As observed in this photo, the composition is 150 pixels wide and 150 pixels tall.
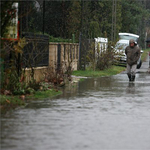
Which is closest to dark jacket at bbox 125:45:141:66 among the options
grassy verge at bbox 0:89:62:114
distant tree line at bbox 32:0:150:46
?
distant tree line at bbox 32:0:150:46

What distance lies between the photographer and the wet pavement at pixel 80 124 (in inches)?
331

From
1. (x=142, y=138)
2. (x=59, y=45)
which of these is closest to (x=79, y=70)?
(x=59, y=45)

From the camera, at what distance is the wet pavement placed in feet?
27.6

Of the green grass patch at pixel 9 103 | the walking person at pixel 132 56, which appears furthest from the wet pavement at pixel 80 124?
the walking person at pixel 132 56

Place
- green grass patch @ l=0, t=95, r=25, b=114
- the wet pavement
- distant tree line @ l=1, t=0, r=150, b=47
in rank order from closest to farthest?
the wet pavement
green grass patch @ l=0, t=95, r=25, b=114
distant tree line @ l=1, t=0, r=150, b=47

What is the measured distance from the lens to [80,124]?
34.0ft

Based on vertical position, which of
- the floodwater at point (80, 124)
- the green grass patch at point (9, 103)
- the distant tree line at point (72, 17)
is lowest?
the floodwater at point (80, 124)

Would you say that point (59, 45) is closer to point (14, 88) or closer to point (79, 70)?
point (79, 70)

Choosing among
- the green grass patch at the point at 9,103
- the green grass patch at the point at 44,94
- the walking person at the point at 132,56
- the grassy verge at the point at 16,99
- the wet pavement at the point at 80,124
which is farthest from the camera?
the walking person at the point at 132,56

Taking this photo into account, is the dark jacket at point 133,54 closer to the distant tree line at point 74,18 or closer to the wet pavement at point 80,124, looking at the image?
the distant tree line at point 74,18

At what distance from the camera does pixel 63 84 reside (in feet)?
62.6

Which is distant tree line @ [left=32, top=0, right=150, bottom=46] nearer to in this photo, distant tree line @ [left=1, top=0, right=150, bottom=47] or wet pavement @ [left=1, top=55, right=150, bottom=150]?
distant tree line @ [left=1, top=0, right=150, bottom=47]

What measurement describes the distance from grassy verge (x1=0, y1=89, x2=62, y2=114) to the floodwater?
0.30m

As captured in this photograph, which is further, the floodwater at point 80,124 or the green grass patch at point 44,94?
the green grass patch at point 44,94
